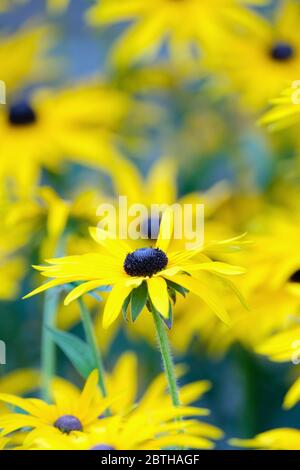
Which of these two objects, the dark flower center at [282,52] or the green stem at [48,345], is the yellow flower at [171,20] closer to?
the dark flower center at [282,52]

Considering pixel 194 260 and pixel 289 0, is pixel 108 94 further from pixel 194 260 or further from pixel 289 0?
pixel 194 260

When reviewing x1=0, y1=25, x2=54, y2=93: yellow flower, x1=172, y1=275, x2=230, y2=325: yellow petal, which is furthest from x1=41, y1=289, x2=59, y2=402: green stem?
x1=0, y1=25, x2=54, y2=93: yellow flower

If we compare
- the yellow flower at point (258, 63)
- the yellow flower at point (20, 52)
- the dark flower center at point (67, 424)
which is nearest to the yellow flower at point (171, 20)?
the yellow flower at point (258, 63)

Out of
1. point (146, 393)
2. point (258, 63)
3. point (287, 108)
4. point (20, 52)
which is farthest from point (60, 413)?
point (20, 52)

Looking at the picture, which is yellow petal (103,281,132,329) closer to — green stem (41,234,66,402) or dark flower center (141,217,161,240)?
green stem (41,234,66,402)

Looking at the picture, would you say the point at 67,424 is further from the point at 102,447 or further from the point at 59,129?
the point at 59,129
